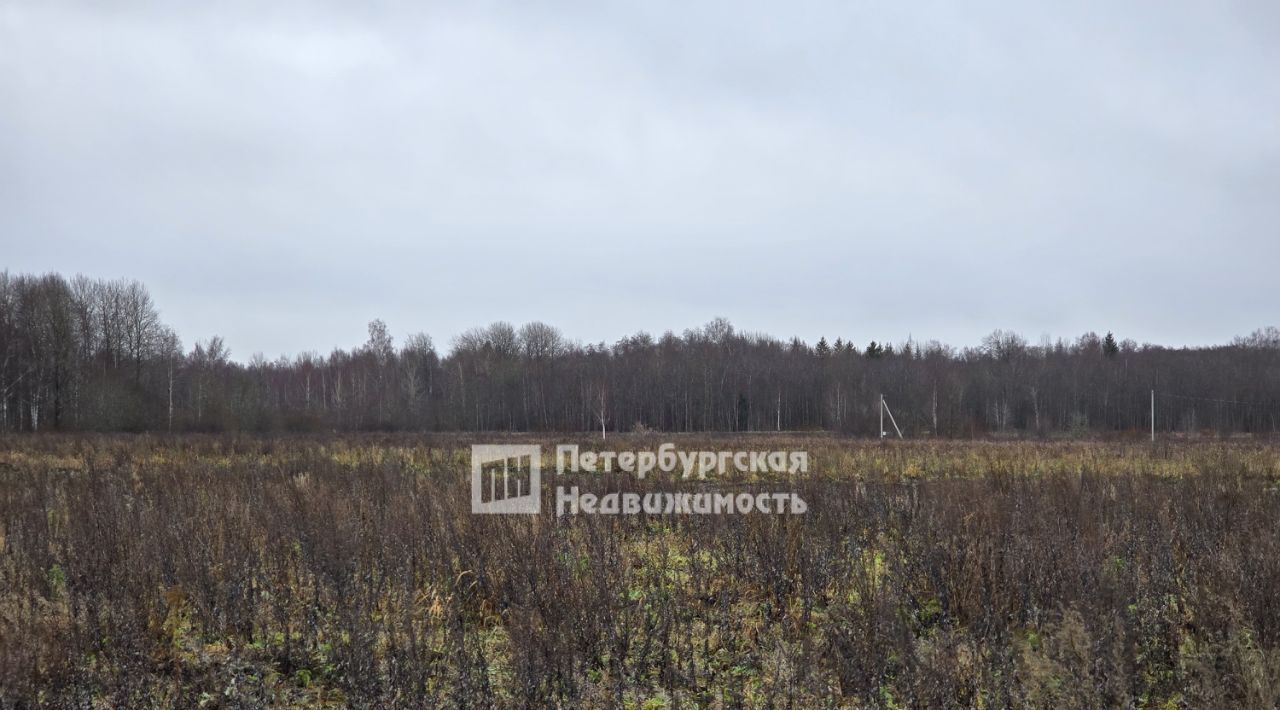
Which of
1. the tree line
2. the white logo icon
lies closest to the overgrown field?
the white logo icon

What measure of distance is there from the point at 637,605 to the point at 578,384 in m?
58.9

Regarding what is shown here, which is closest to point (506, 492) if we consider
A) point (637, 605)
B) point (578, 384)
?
point (637, 605)

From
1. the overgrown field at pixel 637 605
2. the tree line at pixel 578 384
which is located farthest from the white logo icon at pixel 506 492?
the tree line at pixel 578 384

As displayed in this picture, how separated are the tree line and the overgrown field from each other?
3233cm

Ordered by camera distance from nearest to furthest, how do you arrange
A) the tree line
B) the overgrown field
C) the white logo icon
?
1. the overgrown field
2. the white logo icon
3. the tree line

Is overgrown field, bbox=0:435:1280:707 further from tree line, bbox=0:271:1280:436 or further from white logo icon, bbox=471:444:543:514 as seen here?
tree line, bbox=0:271:1280:436

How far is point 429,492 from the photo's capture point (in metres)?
8.05

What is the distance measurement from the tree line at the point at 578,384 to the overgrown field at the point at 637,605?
3233 centimetres

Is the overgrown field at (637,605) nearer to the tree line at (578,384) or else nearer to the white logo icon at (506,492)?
the white logo icon at (506,492)

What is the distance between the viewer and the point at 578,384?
6362cm

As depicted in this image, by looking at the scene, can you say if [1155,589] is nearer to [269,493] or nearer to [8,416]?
[269,493]

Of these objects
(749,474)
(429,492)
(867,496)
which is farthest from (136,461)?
(867,496)

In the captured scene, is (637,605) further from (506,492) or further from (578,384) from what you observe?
(578,384)

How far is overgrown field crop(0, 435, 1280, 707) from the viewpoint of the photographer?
3436mm
